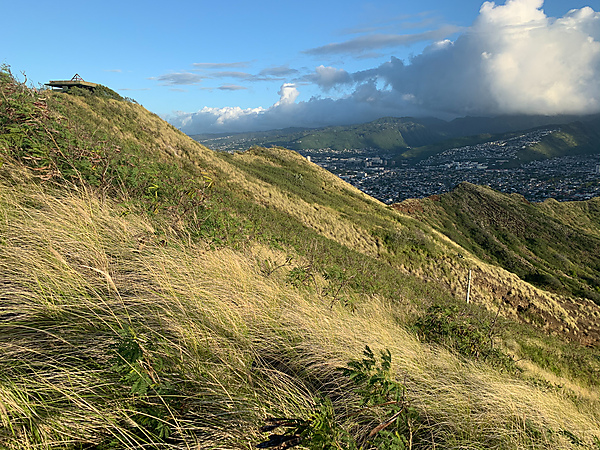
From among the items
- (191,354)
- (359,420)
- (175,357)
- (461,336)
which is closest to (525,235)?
(461,336)

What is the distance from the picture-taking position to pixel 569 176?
134 m

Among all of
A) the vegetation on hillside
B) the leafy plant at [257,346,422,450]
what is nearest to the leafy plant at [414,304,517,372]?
the leafy plant at [257,346,422,450]

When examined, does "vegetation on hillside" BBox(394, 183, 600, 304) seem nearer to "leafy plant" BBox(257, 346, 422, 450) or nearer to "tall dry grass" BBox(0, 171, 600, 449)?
"tall dry grass" BBox(0, 171, 600, 449)

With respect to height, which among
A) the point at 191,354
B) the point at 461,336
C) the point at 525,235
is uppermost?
the point at 191,354

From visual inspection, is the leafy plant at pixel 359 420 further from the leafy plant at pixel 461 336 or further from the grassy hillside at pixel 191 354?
the leafy plant at pixel 461 336

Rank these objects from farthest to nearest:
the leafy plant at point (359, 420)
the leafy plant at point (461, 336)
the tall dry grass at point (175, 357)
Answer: the leafy plant at point (461, 336) → the tall dry grass at point (175, 357) → the leafy plant at point (359, 420)

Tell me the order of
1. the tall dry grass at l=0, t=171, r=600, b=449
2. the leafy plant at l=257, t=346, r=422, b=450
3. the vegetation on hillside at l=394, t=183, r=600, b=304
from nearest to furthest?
the leafy plant at l=257, t=346, r=422, b=450 → the tall dry grass at l=0, t=171, r=600, b=449 → the vegetation on hillside at l=394, t=183, r=600, b=304

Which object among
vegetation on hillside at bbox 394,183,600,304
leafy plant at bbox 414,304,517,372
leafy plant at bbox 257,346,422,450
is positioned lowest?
vegetation on hillside at bbox 394,183,600,304

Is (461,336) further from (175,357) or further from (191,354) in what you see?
(175,357)

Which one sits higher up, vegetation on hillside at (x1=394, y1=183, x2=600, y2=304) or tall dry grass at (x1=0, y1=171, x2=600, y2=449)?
tall dry grass at (x1=0, y1=171, x2=600, y2=449)

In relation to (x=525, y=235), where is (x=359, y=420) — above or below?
above

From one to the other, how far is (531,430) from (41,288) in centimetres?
388

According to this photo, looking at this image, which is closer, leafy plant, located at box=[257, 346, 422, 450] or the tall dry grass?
leafy plant, located at box=[257, 346, 422, 450]

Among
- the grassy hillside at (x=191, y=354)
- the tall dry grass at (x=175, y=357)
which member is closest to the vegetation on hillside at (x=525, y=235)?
the grassy hillside at (x=191, y=354)
